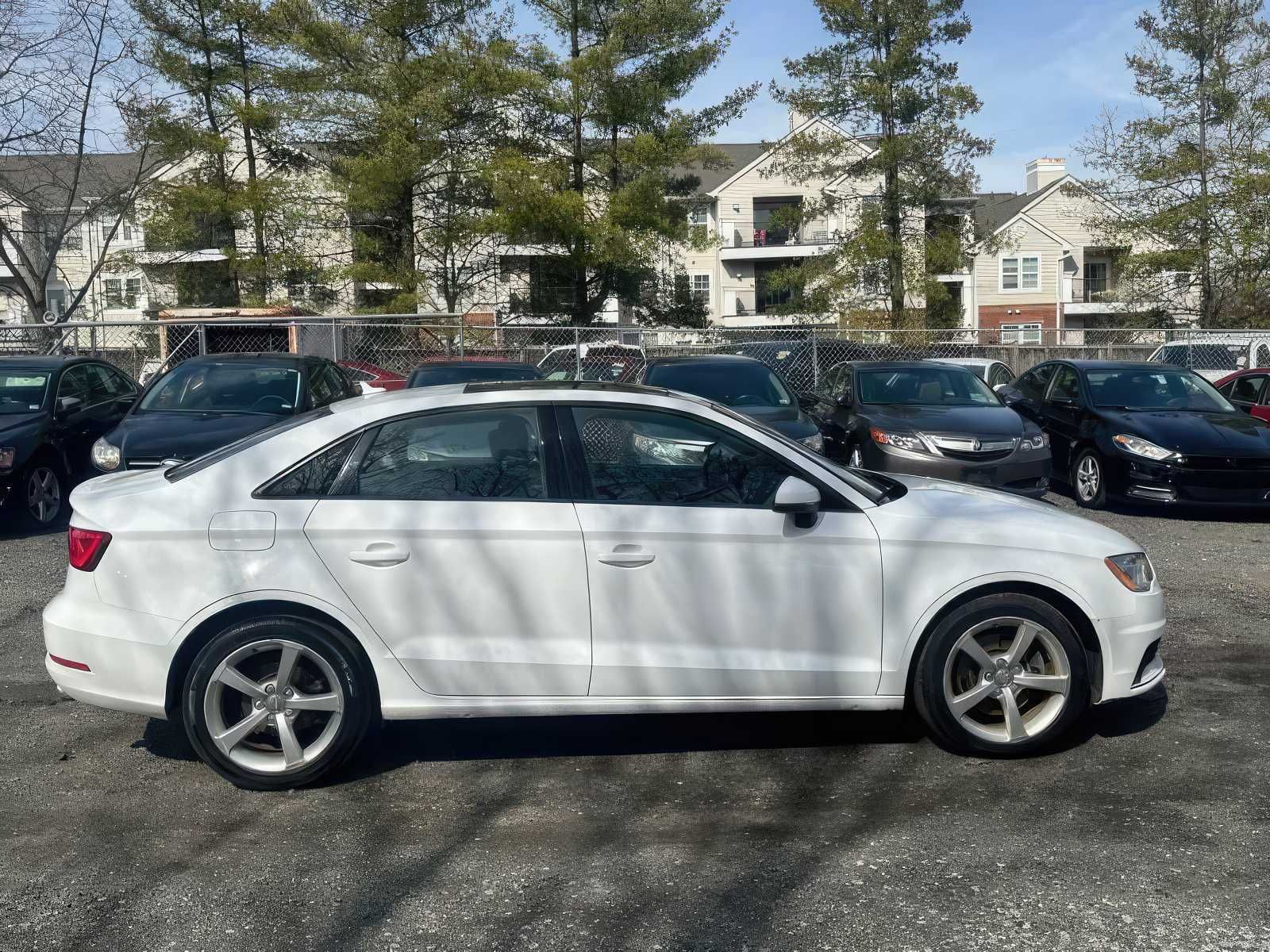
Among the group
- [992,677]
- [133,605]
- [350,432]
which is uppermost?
[350,432]

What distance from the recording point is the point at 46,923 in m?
3.69

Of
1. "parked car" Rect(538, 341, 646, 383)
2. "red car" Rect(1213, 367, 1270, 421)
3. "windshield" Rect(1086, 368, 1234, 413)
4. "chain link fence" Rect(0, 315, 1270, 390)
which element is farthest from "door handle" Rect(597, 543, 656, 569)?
"parked car" Rect(538, 341, 646, 383)

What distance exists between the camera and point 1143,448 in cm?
1159

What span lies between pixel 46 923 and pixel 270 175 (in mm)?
31735

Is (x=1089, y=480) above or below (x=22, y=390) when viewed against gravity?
below

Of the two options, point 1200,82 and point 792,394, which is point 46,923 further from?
point 1200,82

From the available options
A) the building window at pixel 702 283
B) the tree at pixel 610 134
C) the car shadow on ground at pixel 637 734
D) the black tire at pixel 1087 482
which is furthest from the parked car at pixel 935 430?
the building window at pixel 702 283

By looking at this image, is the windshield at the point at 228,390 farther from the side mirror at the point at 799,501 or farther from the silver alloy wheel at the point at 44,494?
the side mirror at the point at 799,501

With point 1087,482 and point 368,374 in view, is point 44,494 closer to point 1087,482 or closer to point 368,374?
point 368,374

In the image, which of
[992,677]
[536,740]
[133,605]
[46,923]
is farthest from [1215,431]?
[46,923]

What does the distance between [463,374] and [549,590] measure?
33.9 ft

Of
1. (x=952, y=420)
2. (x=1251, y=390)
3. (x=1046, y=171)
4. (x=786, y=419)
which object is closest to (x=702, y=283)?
(x=1046, y=171)

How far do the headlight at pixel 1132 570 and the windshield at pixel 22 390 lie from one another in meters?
10.2

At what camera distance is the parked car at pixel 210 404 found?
1025 centimetres
